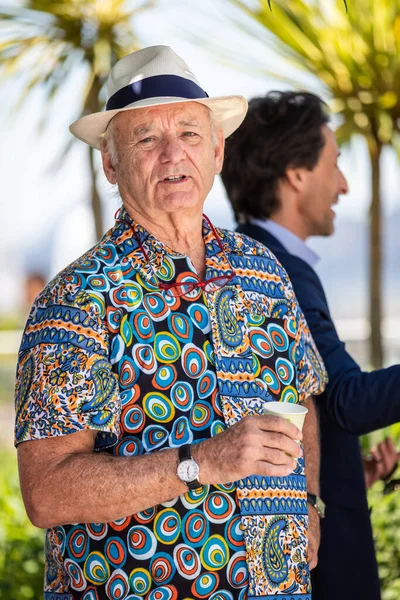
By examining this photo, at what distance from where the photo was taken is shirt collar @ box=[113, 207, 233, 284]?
7.22 feet

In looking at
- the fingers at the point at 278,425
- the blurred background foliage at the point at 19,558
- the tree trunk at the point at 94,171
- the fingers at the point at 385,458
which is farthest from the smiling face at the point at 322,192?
the tree trunk at the point at 94,171

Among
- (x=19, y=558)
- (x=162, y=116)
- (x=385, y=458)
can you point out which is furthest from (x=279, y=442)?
(x=19, y=558)

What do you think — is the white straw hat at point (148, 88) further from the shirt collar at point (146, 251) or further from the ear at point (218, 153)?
the shirt collar at point (146, 251)

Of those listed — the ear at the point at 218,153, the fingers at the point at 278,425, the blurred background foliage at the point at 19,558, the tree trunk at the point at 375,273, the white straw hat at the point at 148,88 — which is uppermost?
the tree trunk at the point at 375,273

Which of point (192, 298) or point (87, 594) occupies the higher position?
point (192, 298)

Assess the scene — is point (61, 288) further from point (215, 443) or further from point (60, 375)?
point (215, 443)

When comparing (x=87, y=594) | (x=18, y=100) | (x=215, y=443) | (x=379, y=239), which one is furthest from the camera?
(x=379, y=239)

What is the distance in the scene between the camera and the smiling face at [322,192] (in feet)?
9.75

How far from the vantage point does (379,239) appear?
21.6ft

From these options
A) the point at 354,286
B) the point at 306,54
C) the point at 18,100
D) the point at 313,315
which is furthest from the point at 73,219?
the point at 354,286

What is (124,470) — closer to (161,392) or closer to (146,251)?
(161,392)

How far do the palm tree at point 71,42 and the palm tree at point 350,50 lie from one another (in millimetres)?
969

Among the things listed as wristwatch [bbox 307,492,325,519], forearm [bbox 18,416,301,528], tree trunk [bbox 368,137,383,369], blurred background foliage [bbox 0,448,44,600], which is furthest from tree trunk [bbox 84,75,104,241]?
forearm [bbox 18,416,301,528]

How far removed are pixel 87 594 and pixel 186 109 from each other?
4.22 ft
